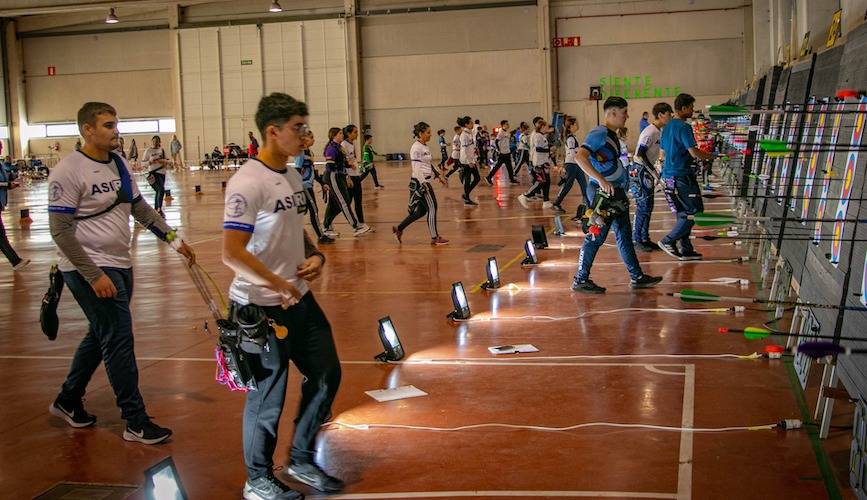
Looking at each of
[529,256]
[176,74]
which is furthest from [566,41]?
[529,256]

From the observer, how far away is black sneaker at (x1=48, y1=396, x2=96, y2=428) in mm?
5957

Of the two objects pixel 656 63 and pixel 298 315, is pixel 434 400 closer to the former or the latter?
pixel 298 315

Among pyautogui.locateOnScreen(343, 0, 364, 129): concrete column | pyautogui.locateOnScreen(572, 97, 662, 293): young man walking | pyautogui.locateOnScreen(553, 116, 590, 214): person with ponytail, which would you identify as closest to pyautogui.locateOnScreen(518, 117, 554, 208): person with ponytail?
pyautogui.locateOnScreen(553, 116, 590, 214): person with ponytail

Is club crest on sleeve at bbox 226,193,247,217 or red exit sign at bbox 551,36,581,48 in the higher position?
red exit sign at bbox 551,36,581,48

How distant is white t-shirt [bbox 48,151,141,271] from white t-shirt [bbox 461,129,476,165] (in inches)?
627

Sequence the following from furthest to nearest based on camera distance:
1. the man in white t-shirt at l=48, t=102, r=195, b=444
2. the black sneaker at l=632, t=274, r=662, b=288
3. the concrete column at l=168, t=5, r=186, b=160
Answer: the concrete column at l=168, t=5, r=186, b=160 < the black sneaker at l=632, t=274, r=662, b=288 < the man in white t-shirt at l=48, t=102, r=195, b=444

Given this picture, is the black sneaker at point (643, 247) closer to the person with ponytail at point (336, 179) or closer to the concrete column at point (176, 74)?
the person with ponytail at point (336, 179)

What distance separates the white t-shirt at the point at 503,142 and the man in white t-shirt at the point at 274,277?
21695 millimetres

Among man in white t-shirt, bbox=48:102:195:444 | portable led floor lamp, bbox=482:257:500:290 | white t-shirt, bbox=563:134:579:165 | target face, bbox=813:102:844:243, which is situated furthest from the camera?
white t-shirt, bbox=563:134:579:165

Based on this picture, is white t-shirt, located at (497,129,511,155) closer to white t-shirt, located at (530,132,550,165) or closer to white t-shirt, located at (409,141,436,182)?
white t-shirt, located at (530,132,550,165)

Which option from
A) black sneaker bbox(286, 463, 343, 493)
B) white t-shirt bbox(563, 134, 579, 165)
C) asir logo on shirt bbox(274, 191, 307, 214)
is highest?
asir logo on shirt bbox(274, 191, 307, 214)

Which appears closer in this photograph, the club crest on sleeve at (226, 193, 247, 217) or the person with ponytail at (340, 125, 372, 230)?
the club crest on sleeve at (226, 193, 247, 217)

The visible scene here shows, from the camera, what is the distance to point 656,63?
42844 millimetres

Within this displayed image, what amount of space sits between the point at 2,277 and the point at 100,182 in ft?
27.9
